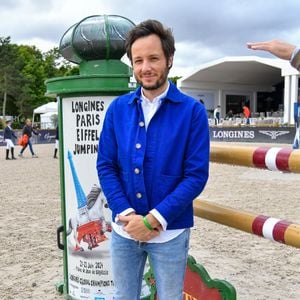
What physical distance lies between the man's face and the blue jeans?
705mm

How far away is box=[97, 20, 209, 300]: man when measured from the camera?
204 centimetres

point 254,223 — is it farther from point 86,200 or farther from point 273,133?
point 273,133

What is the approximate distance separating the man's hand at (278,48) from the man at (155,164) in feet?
1.23

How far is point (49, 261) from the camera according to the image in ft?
15.9

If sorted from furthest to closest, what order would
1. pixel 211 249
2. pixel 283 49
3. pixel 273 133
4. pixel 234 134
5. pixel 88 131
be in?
1. pixel 234 134
2. pixel 273 133
3. pixel 211 249
4. pixel 88 131
5. pixel 283 49

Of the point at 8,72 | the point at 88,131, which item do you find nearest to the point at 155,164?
the point at 88,131

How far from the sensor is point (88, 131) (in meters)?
3.31

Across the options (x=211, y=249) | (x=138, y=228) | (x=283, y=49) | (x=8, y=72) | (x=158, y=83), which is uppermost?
(x=8, y=72)

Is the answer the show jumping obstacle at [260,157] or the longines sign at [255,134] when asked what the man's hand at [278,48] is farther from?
the longines sign at [255,134]

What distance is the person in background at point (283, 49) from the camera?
192 cm

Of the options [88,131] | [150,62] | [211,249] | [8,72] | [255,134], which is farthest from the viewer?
[8,72]

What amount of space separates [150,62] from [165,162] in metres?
0.46

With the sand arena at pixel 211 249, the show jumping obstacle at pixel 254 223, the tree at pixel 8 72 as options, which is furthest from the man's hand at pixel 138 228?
the tree at pixel 8 72

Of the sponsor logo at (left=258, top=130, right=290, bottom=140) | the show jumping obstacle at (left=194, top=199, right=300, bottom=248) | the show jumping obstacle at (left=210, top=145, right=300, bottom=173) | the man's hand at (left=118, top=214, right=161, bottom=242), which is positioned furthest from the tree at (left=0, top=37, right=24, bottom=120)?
the man's hand at (left=118, top=214, right=161, bottom=242)
